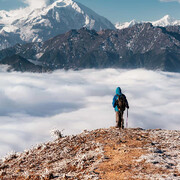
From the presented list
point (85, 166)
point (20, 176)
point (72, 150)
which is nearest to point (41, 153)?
point (72, 150)

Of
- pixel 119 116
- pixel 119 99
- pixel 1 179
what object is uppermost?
pixel 119 99

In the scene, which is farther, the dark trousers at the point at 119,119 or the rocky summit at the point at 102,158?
the dark trousers at the point at 119,119

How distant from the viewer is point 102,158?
15.3 meters

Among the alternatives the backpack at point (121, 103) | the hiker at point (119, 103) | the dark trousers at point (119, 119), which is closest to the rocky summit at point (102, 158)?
the dark trousers at point (119, 119)

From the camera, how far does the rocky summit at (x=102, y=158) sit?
13.2 metres

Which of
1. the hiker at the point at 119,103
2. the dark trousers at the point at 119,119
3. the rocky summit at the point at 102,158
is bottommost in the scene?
the rocky summit at the point at 102,158

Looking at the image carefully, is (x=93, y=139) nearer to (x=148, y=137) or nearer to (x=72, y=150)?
(x=72, y=150)

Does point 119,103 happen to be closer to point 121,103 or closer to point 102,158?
point 121,103

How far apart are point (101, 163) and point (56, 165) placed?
310 centimetres

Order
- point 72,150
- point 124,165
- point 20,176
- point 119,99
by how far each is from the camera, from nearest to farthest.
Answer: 1. point 124,165
2. point 20,176
3. point 72,150
4. point 119,99

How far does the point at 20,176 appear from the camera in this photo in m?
15.2

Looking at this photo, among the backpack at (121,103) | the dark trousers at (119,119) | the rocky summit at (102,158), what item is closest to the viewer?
the rocky summit at (102,158)

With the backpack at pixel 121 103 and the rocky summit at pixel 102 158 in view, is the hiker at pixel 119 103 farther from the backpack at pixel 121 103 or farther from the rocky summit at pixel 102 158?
the rocky summit at pixel 102 158

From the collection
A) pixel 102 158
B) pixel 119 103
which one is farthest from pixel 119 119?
pixel 102 158
